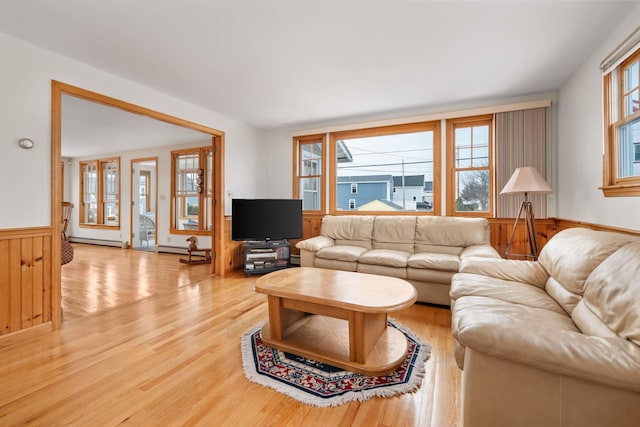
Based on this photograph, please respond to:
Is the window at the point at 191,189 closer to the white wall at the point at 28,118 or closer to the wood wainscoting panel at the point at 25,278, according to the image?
the white wall at the point at 28,118

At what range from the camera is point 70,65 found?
→ 2.58 m

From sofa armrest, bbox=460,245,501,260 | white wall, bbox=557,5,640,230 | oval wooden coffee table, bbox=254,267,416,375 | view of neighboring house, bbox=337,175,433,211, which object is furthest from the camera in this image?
view of neighboring house, bbox=337,175,433,211

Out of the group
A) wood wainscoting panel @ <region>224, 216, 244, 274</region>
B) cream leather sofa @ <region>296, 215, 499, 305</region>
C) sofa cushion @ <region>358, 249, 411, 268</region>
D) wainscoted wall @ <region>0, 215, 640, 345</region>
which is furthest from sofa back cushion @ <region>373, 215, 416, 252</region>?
wood wainscoting panel @ <region>224, 216, 244, 274</region>

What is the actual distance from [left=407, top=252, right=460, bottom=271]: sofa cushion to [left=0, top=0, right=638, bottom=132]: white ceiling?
6.31ft

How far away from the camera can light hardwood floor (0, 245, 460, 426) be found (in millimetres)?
1438

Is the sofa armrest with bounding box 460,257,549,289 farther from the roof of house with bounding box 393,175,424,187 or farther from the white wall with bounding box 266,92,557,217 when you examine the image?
the roof of house with bounding box 393,175,424,187

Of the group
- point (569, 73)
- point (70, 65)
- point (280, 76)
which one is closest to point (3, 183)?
point (70, 65)

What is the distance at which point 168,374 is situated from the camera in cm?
179

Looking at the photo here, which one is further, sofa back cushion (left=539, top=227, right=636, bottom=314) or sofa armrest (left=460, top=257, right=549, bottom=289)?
sofa armrest (left=460, top=257, right=549, bottom=289)

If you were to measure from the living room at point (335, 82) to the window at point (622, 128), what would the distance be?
114 mm

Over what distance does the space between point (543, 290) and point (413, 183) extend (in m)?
2.38

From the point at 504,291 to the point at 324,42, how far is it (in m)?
2.31

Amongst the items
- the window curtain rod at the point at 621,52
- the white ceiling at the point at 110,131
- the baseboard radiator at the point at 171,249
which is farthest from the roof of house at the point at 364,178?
the baseboard radiator at the point at 171,249

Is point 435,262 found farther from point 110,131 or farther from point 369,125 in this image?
point 110,131
